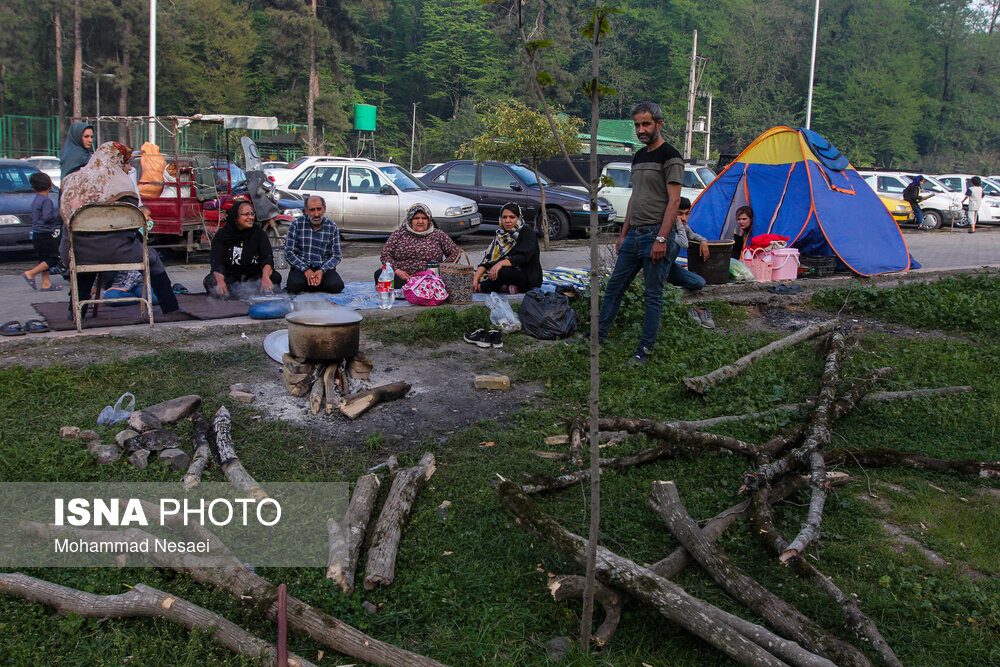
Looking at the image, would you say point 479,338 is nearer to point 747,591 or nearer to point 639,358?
point 639,358

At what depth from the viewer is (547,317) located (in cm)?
729

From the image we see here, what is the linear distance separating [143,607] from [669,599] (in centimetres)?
208

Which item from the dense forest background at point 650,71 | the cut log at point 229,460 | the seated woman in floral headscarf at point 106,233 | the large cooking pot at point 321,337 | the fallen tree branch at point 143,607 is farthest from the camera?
the dense forest background at point 650,71

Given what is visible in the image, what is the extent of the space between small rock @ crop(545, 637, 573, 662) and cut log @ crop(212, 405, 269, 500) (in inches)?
71.3

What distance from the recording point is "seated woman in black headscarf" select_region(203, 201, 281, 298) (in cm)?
803

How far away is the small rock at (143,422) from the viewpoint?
4.78 meters

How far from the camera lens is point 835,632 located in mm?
3178

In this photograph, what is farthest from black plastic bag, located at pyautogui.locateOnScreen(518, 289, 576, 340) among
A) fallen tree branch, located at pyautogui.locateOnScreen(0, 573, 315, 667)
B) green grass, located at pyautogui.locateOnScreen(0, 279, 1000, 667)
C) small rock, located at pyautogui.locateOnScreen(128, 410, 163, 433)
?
fallen tree branch, located at pyautogui.locateOnScreen(0, 573, 315, 667)

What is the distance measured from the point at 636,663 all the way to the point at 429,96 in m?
54.9

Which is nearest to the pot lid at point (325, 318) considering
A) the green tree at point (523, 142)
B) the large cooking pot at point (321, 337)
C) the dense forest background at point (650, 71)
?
the large cooking pot at point (321, 337)

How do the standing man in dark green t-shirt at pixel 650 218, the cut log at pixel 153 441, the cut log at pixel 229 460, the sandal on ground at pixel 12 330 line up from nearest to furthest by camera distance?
the cut log at pixel 229 460 → the cut log at pixel 153 441 → the standing man in dark green t-shirt at pixel 650 218 → the sandal on ground at pixel 12 330

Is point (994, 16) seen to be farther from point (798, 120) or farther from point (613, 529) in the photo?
point (613, 529)

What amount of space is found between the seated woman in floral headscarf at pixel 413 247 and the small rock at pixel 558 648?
5484 mm

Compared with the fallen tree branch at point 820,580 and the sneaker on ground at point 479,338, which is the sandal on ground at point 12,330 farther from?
the fallen tree branch at point 820,580
